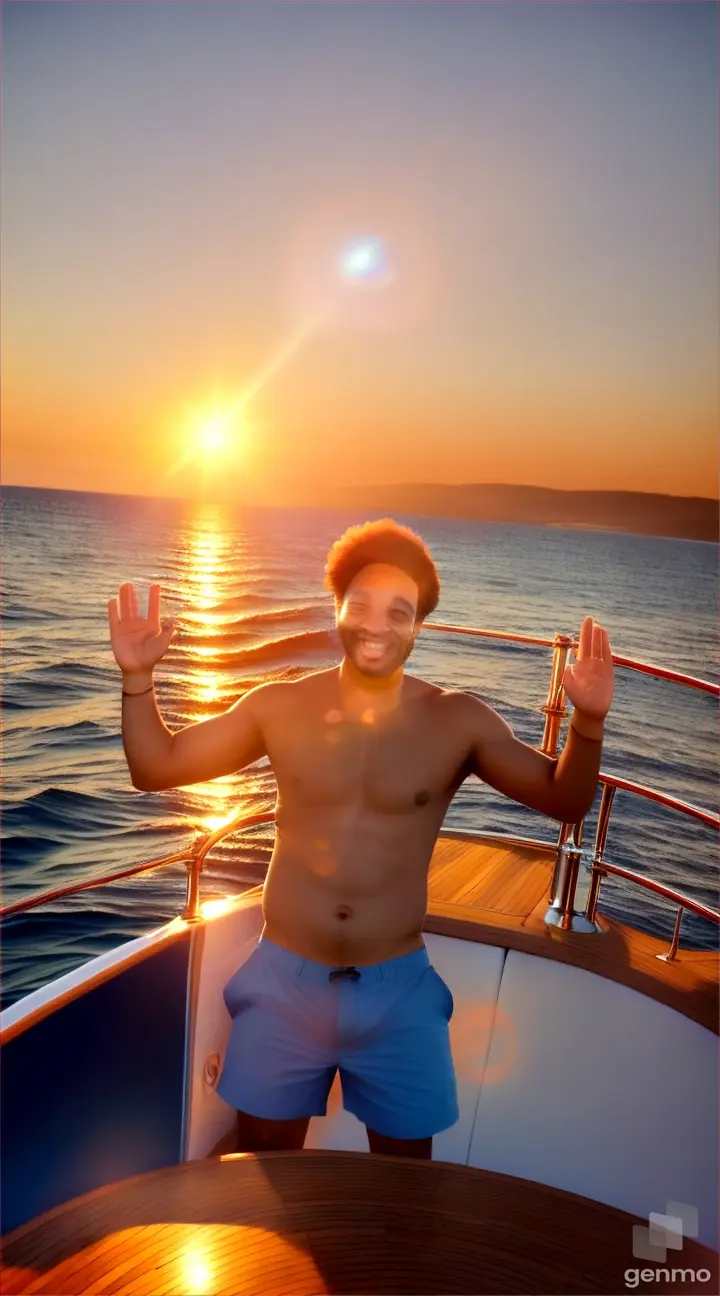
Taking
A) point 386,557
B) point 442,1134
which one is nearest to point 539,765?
point 386,557

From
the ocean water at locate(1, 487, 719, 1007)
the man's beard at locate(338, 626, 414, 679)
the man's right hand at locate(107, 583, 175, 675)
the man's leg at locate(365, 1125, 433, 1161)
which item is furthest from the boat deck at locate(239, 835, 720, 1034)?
the ocean water at locate(1, 487, 719, 1007)

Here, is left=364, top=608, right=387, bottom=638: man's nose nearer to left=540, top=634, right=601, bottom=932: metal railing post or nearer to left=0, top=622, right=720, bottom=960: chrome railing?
left=0, top=622, right=720, bottom=960: chrome railing

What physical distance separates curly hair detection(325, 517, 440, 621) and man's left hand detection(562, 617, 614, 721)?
0.35 m

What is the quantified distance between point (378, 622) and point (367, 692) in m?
0.18

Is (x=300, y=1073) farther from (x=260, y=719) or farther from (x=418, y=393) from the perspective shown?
(x=418, y=393)

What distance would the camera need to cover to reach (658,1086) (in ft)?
7.47

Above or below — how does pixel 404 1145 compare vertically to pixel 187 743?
below

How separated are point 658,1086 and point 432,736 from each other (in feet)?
3.67

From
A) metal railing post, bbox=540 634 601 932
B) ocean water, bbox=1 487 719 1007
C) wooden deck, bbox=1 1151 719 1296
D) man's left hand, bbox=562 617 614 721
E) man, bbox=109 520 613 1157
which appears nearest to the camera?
wooden deck, bbox=1 1151 719 1296

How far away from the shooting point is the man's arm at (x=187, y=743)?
6.14 feet

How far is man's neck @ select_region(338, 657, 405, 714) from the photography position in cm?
201

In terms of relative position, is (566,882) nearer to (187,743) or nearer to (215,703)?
(187,743)

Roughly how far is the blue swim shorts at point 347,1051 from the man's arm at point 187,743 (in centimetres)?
47

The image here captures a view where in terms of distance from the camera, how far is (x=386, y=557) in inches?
79.7
